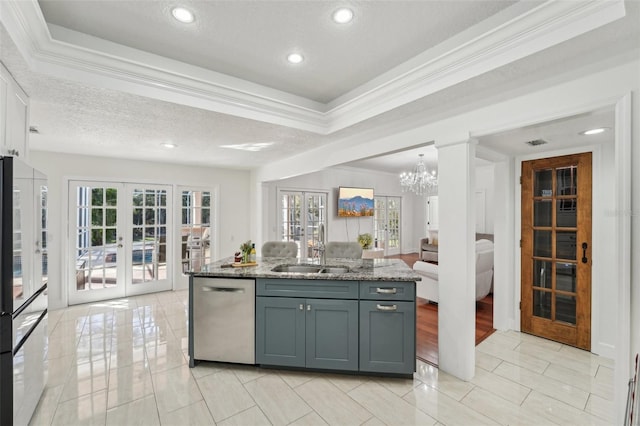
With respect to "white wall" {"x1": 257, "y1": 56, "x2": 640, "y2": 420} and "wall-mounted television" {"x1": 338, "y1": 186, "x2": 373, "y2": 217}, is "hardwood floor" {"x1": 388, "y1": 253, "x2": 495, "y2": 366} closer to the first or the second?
"white wall" {"x1": 257, "y1": 56, "x2": 640, "y2": 420}

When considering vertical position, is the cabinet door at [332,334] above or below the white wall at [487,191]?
below

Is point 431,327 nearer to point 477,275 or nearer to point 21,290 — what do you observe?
point 477,275


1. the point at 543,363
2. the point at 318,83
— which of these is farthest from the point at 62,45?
the point at 543,363

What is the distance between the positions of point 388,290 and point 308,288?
686 mm

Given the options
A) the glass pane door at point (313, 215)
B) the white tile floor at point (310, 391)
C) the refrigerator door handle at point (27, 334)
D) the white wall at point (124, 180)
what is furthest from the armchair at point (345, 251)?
the glass pane door at point (313, 215)

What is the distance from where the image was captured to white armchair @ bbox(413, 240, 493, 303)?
4.22 meters

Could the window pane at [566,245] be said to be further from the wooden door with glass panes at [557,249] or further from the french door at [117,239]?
the french door at [117,239]

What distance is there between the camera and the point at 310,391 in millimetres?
2318

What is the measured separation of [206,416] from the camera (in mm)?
2045

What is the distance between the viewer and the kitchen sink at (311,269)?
2.94m

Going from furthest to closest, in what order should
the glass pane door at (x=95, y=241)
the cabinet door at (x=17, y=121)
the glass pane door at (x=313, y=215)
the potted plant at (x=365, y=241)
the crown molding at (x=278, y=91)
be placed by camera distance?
the potted plant at (x=365, y=241)
the glass pane door at (x=313, y=215)
the glass pane door at (x=95, y=241)
the cabinet door at (x=17, y=121)
the crown molding at (x=278, y=91)

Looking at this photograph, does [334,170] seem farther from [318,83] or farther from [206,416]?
[206,416]

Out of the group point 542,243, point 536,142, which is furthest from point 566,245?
point 536,142

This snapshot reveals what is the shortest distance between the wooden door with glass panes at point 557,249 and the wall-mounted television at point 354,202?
4.26 metres
